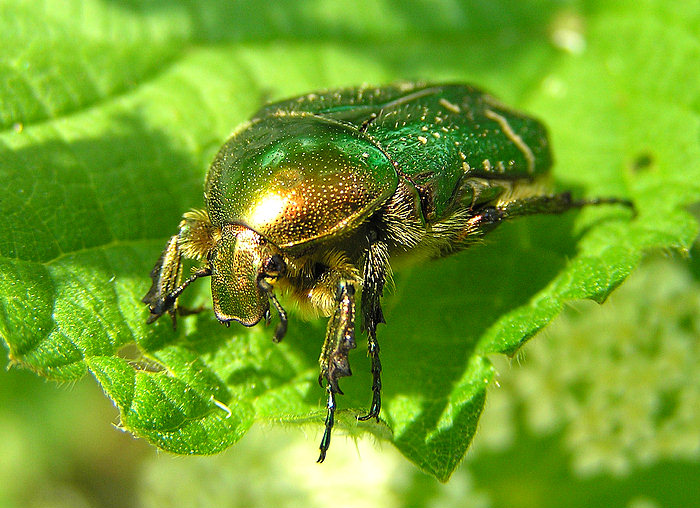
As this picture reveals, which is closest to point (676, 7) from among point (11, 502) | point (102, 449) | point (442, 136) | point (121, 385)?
point (442, 136)

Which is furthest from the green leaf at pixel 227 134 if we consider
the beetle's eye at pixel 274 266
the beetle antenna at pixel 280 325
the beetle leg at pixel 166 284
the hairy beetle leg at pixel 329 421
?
the beetle's eye at pixel 274 266

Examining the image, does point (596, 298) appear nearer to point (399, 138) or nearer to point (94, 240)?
point (399, 138)

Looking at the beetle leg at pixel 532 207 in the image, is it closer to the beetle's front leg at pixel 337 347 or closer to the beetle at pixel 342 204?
the beetle at pixel 342 204

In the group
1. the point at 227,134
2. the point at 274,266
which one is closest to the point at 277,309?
the point at 274,266

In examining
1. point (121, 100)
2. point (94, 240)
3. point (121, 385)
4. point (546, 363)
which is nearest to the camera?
point (121, 385)

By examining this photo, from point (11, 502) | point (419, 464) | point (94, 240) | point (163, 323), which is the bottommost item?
point (11, 502)

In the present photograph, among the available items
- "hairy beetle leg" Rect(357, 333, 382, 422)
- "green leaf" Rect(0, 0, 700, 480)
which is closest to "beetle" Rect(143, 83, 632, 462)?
"hairy beetle leg" Rect(357, 333, 382, 422)

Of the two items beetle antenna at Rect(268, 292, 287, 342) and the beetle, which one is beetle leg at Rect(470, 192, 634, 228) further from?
beetle antenna at Rect(268, 292, 287, 342)
